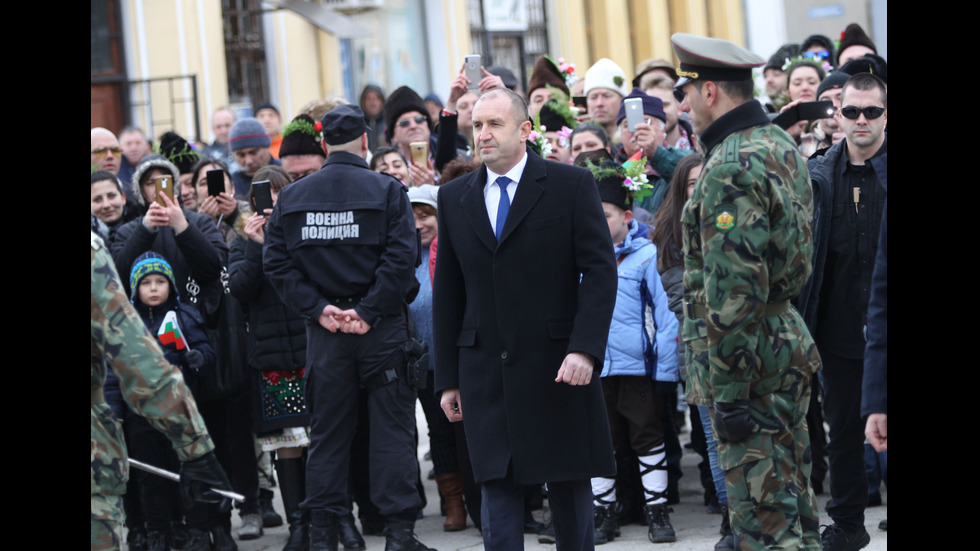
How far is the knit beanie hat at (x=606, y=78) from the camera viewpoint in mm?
8859

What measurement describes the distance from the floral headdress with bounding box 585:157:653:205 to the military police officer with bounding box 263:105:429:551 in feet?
3.37

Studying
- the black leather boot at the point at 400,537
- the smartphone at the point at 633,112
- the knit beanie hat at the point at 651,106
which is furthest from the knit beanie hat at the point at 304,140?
the black leather boot at the point at 400,537

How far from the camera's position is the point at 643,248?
21.9 feet

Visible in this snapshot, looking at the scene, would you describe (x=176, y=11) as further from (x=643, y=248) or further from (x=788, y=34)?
(x=788, y=34)

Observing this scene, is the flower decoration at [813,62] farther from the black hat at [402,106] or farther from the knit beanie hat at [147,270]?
the knit beanie hat at [147,270]

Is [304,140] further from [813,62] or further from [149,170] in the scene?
[813,62]

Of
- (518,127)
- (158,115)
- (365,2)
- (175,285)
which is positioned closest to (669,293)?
(518,127)

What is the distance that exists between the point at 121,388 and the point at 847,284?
3386mm

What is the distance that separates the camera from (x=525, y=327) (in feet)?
15.9

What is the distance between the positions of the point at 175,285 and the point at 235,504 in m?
1.42

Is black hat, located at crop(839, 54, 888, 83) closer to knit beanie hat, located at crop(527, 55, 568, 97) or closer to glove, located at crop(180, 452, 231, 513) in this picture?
knit beanie hat, located at crop(527, 55, 568, 97)

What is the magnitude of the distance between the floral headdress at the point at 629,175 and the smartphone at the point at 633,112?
2.40ft

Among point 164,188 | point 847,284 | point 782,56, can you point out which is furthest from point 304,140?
point 782,56

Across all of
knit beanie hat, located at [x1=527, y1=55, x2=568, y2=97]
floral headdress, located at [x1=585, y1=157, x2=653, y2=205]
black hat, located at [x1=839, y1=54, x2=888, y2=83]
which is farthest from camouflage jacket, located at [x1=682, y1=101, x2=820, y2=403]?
knit beanie hat, located at [x1=527, y1=55, x2=568, y2=97]
